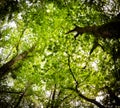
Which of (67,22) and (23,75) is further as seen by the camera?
(23,75)

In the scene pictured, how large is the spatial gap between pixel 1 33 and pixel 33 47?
15.9 ft

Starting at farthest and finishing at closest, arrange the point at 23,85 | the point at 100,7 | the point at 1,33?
the point at 23,85
the point at 1,33
the point at 100,7

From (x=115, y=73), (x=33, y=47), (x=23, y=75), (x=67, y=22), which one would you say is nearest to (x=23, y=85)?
(x=23, y=75)

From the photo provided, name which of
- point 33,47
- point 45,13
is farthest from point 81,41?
point 33,47

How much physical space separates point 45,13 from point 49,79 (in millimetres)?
6471

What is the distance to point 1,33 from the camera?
25.7 meters

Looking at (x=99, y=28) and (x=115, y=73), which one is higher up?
(x=99, y=28)

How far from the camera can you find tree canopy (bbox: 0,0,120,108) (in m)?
15.6

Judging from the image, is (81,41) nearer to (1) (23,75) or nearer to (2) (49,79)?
(2) (49,79)

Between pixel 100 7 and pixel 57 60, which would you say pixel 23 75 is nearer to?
pixel 57 60

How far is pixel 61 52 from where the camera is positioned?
20000mm

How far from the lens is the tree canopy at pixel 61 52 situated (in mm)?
15553

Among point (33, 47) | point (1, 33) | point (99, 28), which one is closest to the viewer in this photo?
point (99, 28)

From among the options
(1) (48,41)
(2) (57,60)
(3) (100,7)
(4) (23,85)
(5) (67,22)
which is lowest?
(4) (23,85)
